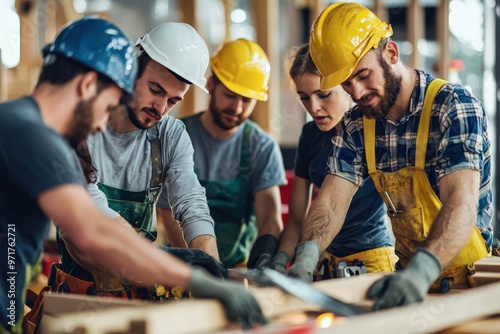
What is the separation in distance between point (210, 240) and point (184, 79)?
866 millimetres

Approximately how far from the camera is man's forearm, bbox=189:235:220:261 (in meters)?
3.90

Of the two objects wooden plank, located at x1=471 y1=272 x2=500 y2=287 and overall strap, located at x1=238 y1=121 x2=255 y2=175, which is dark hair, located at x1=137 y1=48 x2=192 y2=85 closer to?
overall strap, located at x1=238 y1=121 x2=255 y2=175

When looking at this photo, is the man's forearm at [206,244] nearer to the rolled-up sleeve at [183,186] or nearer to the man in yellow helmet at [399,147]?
the rolled-up sleeve at [183,186]

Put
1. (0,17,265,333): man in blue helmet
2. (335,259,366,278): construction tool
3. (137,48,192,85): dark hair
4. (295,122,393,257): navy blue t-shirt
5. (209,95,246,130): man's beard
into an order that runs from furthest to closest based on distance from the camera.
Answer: (209,95,246,130): man's beard → (295,122,393,257): navy blue t-shirt → (335,259,366,278): construction tool → (137,48,192,85): dark hair → (0,17,265,333): man in blue helmet

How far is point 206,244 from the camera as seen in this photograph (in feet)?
12.9

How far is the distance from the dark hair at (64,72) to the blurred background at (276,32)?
2415 mm

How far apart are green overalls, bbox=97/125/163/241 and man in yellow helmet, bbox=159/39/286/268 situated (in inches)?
39.1

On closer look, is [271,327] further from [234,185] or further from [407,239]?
[234,185]

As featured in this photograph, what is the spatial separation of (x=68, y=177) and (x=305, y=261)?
4.96 feet

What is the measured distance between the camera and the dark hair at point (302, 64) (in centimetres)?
468

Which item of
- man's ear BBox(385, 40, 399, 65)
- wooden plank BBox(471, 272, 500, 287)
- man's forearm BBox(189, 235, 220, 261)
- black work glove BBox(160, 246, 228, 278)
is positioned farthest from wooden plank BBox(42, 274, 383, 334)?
man's ear BBox(385, 40, 399, 65)

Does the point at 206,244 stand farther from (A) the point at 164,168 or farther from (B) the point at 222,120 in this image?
(B) the point at 222,120

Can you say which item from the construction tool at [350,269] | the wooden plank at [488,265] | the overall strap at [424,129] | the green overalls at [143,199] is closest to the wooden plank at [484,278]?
the wooden plank at [488,265]

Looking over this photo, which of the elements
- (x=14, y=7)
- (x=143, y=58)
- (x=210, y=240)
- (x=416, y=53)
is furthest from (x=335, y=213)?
(x=416, y=53)
